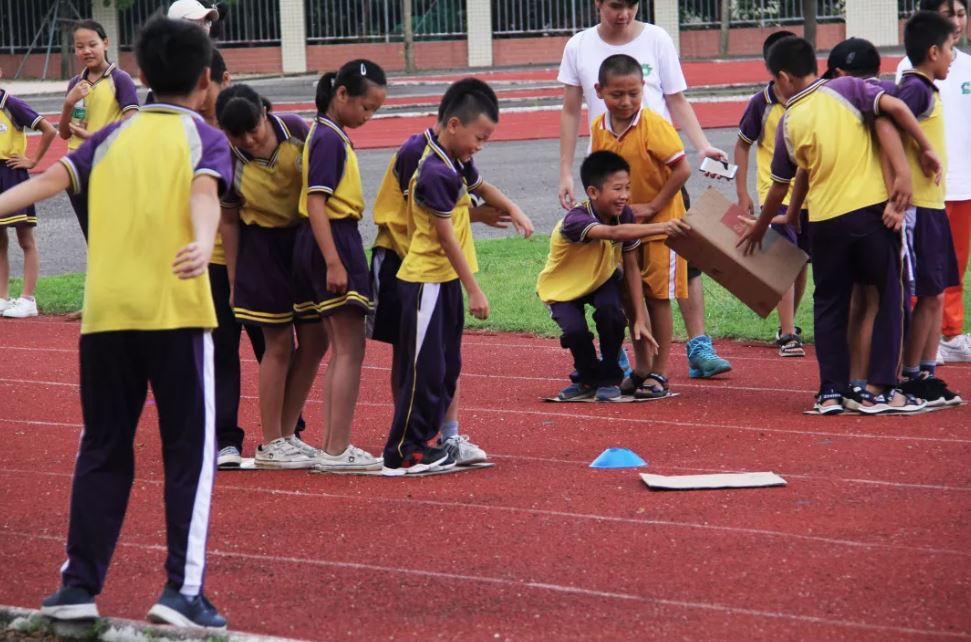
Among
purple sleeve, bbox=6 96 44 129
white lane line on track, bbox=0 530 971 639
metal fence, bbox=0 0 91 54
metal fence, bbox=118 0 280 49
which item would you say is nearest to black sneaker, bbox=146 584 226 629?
white lane line on track, bbox=0 530 971 639

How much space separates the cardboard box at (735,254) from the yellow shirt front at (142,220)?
3799 mm

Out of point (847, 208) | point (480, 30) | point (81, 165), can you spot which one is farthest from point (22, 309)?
point (480, 30)

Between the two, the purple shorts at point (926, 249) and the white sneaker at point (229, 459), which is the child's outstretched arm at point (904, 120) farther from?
the white sneaker at point (229, 459)

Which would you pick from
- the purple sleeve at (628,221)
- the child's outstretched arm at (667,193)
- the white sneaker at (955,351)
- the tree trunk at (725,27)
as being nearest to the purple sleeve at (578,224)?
the purple sleeve at (628,221)

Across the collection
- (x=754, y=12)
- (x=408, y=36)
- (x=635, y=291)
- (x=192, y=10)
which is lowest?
(x=635, y=291)

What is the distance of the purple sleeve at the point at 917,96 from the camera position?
770 centimetres

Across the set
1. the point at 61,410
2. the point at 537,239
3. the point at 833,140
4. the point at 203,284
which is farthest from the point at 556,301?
the point at 537,239

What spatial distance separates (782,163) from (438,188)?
2.18 m

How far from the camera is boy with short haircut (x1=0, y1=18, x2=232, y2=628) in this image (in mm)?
4273

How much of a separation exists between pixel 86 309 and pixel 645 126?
4.18 m

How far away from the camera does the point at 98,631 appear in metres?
4.26

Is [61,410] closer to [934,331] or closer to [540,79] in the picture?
[934,331]

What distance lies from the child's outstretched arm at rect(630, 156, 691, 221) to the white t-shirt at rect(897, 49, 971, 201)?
171cm

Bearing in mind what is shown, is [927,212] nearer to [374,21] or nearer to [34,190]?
[34,190]
